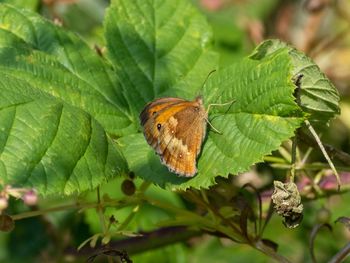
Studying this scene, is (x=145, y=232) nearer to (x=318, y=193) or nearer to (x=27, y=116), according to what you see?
(x=318, y=193)

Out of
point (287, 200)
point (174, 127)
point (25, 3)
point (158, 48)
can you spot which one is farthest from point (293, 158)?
point (25, 3)

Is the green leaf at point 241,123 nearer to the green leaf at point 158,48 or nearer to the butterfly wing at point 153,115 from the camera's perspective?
the butterfly wing at point 153,115

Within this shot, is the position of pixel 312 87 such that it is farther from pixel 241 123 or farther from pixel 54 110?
pixel 54 110

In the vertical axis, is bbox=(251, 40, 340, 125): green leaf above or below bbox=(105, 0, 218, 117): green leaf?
above

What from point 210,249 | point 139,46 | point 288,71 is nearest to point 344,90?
point 210,249

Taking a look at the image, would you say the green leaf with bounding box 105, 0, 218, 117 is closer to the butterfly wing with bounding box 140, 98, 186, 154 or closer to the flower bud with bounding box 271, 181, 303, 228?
the butterfly wing with bounding box 140, 98, 186, 154

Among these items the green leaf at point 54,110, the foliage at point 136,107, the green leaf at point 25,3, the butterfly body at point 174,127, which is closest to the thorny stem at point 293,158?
the foliage at point 136,107

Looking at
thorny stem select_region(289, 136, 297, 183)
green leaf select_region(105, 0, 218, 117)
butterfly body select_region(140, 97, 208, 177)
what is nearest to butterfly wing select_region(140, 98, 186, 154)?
butterfly body select_region(140, 97, 208, 177)
